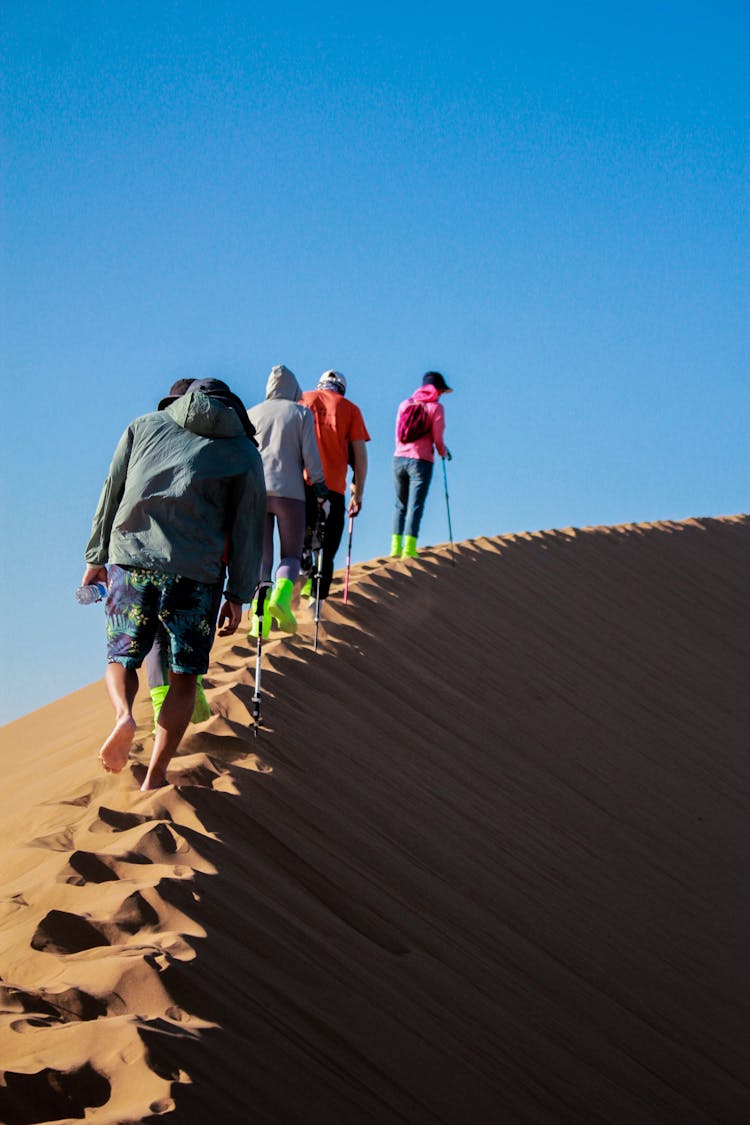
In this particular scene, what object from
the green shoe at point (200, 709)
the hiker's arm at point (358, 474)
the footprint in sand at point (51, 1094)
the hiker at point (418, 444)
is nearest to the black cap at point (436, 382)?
the hiker at point (418, 444)

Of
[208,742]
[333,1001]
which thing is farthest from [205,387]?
[333,1001]

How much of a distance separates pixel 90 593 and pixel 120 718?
0.58 metres

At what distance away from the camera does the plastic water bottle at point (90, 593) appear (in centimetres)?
554

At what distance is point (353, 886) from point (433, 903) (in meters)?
0.48

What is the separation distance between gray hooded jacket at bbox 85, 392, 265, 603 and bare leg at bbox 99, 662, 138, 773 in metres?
0.45

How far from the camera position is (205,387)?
17.7ft

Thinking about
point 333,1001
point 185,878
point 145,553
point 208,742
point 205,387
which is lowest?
point 333,1001

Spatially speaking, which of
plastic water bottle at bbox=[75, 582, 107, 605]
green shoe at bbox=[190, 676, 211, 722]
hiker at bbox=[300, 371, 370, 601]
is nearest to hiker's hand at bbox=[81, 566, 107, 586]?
plastic water bottle at bbox=[75, 582, 107, 605]

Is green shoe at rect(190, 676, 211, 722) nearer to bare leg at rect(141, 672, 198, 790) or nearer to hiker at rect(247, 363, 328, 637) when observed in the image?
bare leg at rect(141, 672, 198, 790)

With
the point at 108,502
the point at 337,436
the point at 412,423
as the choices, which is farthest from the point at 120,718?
the point at 412,423

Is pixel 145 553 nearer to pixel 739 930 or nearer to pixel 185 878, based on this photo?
pixel 185 878

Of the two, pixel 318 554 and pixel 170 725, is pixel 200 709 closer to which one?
pixel 170 725

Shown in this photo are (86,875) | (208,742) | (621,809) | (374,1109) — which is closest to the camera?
(374,1109)

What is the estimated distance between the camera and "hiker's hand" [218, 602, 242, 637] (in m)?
5.45
